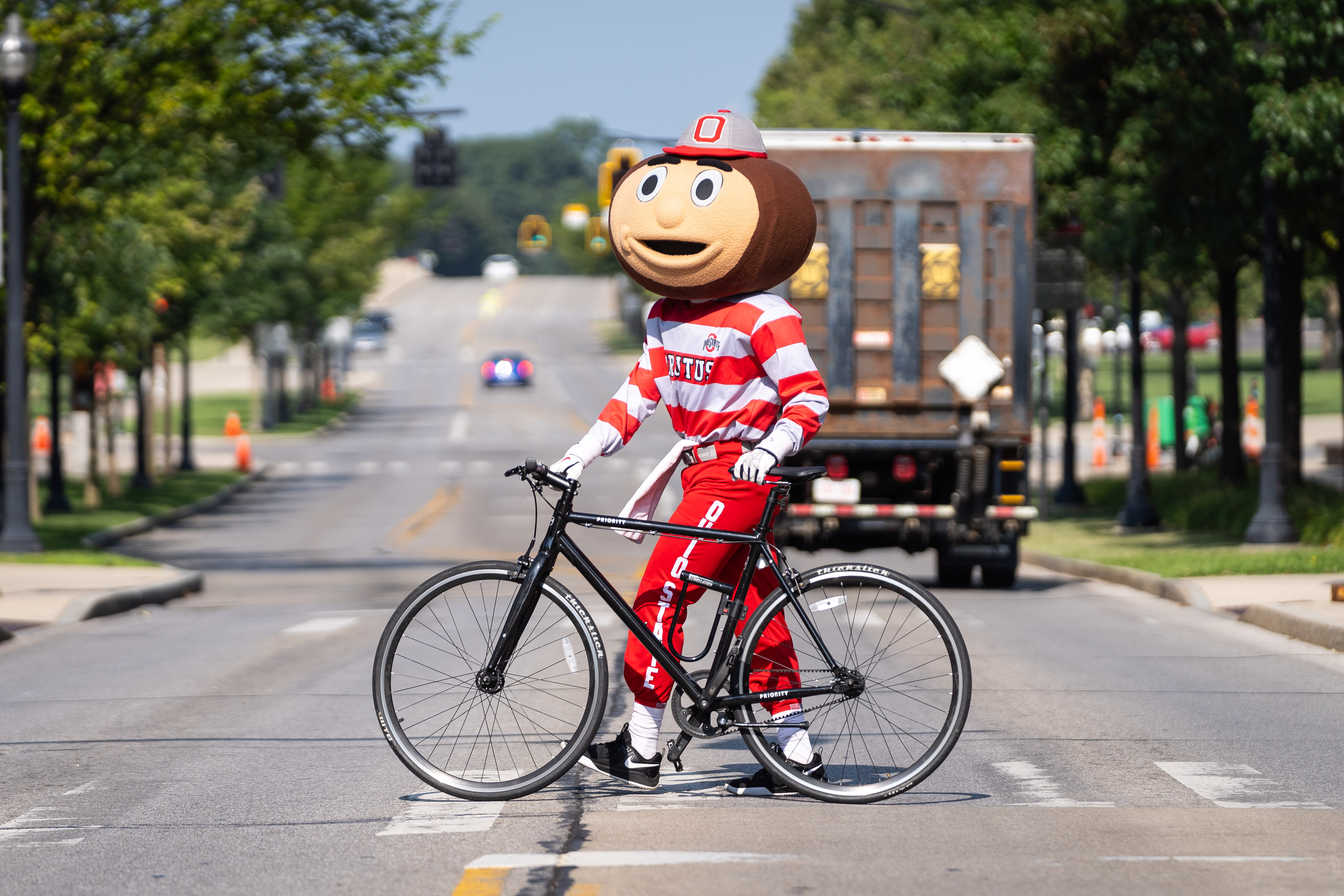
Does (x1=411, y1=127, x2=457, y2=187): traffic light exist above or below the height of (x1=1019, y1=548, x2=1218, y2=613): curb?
above

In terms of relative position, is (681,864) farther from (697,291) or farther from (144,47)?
(144,47)

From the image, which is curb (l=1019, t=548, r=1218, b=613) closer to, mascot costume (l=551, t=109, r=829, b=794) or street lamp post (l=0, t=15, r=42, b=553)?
mascot costume (l=551, t=109, r=829, b=794)

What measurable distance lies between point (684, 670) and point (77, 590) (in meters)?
10.8

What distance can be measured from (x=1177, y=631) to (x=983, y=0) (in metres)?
14.9

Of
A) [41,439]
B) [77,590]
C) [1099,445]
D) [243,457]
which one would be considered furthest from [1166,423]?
[77,590]

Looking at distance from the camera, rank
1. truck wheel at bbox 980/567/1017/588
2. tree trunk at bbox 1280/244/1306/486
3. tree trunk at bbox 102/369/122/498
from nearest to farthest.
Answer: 1. truck wheel at bbox 980/567/1017/588
2. tree trunk at bbox 1280/244/1306/486
3. tree trunk at bbox 102/369/122/498

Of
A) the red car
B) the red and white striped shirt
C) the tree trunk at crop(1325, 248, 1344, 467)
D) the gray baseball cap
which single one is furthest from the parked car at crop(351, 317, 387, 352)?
the red and white striped shirt

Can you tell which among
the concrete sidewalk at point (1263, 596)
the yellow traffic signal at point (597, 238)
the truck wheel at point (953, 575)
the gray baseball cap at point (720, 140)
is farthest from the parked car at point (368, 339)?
the gray baseball cap at point (720, 140)

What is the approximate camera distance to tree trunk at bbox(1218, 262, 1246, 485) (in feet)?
79.8

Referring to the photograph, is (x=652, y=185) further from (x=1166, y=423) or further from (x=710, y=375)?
(x=1166, y=423)

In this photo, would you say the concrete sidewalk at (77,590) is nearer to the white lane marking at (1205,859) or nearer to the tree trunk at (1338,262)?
the white lane marking at (1205,859)

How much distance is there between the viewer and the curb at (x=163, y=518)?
25391 millimetres

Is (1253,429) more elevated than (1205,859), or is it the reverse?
(1253,429)

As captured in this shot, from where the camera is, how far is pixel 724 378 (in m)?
6.79
